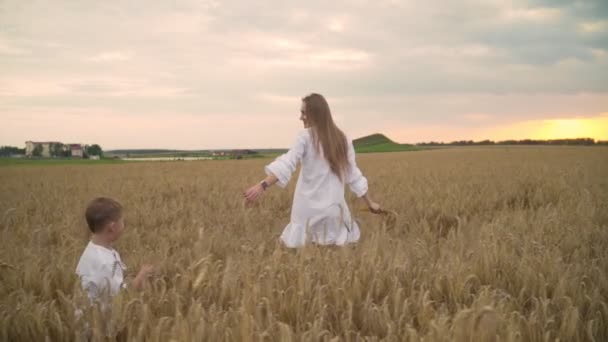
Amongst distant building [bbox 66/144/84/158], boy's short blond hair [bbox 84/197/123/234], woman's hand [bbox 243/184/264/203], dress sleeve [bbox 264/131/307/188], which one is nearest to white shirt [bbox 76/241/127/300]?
boy's short blond hair [bbox 84/197/123/234]

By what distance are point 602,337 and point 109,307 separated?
2.49 meters

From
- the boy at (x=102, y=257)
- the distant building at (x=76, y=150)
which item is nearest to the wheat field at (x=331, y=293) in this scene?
the boy at (x=102, y=257)

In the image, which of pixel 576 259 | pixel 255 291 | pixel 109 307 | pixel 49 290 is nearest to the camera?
pixel 109 307

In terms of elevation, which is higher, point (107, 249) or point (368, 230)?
point (107, 249)

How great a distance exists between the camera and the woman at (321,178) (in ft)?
15.1

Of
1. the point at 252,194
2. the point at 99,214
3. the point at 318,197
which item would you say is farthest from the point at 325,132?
the point at 99,214

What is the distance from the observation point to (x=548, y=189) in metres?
8.68

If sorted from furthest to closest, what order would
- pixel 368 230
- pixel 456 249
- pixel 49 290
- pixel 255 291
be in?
pixel 368 230
pixel 456 249
pixel 49 290
pixel 255 291

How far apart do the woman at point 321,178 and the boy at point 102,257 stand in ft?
6.92

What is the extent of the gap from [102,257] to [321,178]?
256cm

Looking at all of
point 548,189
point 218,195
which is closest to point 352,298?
point 218,195

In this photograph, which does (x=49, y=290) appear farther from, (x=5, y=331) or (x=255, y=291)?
(x=255, y=291)

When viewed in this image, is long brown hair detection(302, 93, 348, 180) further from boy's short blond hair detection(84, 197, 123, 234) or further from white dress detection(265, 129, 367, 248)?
boy's short blond hair detection(84, 197, 123, 234)

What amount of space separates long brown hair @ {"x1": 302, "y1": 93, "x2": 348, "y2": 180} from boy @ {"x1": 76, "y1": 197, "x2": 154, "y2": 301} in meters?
2.35
